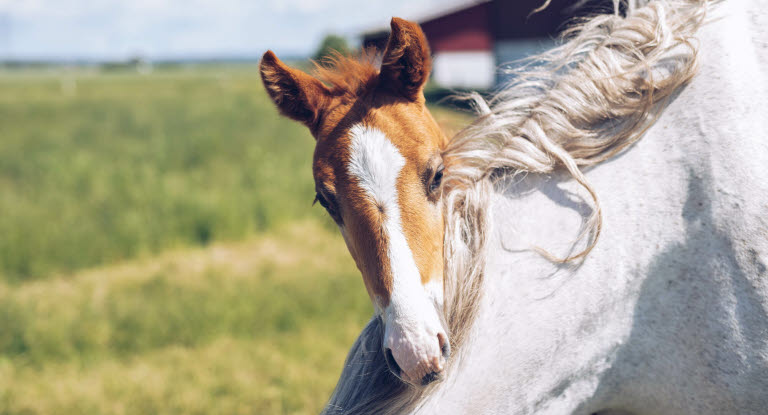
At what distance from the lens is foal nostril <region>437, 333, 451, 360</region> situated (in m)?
1.42

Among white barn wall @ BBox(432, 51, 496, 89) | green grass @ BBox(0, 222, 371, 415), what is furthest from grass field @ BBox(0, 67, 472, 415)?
white barn wall @ BBox(432, 51, 496, 89)

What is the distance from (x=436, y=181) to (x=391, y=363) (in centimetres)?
61

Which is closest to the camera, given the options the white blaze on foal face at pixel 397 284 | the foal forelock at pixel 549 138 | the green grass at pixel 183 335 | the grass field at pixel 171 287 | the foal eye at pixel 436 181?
the white blaze on foal face at pixel 397 284

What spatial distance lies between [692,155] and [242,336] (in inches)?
170

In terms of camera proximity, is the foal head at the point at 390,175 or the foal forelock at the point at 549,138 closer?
the foal head at the point at 390,175

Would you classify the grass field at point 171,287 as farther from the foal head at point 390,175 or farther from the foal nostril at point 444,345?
the foal nostril at point 444,345

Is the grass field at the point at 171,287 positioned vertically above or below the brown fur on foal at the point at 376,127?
below

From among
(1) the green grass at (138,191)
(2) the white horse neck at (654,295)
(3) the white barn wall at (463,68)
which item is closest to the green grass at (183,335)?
(1) the green grass at (138,191)

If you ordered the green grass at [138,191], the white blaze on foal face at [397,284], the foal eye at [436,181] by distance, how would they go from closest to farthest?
the white blaze on foal face at [397,284]
the foal eye at [436,181]
the green grass at [138,191]

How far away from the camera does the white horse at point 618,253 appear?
55.6 inches

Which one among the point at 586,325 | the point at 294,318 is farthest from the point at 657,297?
the point at 294,318

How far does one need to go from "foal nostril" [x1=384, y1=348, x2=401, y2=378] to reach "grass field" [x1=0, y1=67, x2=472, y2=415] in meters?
1.06

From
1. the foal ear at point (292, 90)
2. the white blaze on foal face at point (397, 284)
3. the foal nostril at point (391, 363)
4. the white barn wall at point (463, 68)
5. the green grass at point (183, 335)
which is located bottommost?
the white barn wall at point (463, 68)

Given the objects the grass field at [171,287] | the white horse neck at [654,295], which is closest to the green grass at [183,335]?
the grass field at [171,287]
